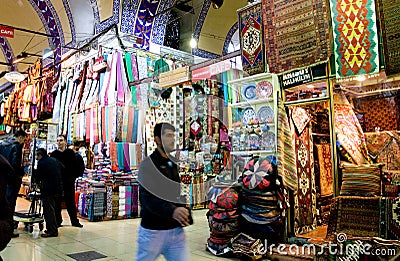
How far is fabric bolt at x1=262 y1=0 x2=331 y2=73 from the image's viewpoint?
3918 mm

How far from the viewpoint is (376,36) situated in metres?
3.58

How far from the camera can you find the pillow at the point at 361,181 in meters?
3.69

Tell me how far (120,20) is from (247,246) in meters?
5.77

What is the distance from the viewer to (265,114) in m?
4.54

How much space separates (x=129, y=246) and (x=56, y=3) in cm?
719

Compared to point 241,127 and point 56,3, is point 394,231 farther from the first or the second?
point 56,3

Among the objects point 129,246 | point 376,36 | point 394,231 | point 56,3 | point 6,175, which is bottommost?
point 129,246

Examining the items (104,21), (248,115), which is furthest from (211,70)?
(104,21)

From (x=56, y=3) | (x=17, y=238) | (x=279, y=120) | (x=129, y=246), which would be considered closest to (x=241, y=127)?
(x=279, y=120)

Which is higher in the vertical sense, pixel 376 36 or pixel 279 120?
pixel 376 36

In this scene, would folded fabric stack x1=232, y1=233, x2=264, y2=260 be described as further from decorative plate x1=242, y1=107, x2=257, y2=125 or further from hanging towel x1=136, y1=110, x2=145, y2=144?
hanging towel x1=136, y1=110, x2=145, y2=144

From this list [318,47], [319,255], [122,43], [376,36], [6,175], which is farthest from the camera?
[122,43]

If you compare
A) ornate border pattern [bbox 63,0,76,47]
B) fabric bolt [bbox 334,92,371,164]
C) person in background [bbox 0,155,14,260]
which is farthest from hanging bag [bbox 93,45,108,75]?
person in background [bbox 0,155,14,260]

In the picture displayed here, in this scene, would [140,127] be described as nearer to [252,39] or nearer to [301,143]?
[252,39]
